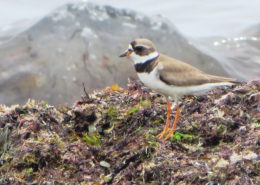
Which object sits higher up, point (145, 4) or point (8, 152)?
point (145, 4)

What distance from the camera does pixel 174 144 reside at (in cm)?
430

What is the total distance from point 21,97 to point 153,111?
447 centimetres

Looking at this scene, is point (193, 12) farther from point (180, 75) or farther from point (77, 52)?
point (180, 75)

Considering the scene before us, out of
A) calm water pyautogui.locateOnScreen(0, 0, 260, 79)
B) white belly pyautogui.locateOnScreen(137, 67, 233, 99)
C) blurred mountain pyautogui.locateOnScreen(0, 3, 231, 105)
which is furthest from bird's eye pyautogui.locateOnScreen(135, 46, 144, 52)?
calm water pyautogui.locateOnScreen(0, 0, 260, 79)

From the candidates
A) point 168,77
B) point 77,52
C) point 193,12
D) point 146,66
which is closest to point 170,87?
point 168,77

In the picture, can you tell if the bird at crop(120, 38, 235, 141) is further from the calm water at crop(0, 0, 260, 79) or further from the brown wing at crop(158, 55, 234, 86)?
the calm water at crop(0, 0, 260, 79)

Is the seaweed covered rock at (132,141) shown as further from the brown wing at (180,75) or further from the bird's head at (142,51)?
the bird's head at (142,51)

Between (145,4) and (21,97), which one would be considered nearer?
(21,97)

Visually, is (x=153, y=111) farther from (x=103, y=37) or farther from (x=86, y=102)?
(x=103, y=37)

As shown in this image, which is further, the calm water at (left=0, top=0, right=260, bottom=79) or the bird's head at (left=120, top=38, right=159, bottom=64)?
the calm water at (left=0, top=0, right=260, bottom=79)

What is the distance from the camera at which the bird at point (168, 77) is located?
469 cm

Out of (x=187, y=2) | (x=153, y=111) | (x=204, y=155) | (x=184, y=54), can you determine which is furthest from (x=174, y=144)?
(x=187, y=2)

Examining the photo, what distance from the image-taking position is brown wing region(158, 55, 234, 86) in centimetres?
468

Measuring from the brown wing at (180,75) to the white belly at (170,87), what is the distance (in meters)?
0.04
